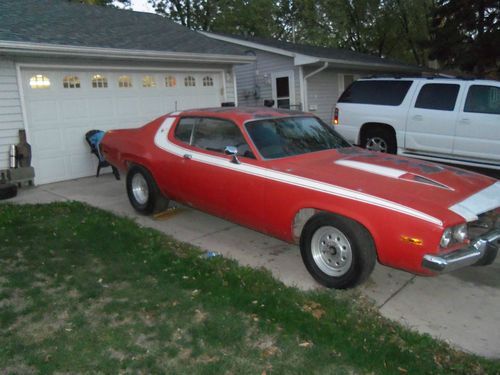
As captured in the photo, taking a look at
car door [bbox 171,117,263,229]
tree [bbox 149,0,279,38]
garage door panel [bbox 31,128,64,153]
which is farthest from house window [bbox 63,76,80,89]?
tree [bbox 149,0,279,38]

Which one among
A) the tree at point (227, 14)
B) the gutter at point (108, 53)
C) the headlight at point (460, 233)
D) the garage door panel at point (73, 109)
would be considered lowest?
the headlight at point (460, 233)

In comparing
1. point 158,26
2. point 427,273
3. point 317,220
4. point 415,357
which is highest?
point 158,26

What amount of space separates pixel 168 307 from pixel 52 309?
96cm

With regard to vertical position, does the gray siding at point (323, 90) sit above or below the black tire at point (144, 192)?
above

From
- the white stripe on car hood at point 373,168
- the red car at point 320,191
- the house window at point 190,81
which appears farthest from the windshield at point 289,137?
the house window at point 190,81

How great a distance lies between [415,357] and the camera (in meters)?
3.18

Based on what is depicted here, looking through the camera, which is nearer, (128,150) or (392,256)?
(392,256)

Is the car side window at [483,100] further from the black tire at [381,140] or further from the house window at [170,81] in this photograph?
the house window at [170,81]

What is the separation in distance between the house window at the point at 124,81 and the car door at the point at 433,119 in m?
5.97

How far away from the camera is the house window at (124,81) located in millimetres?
10164

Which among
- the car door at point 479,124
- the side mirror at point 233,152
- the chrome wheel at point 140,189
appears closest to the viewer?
the side mirror at point 233,152

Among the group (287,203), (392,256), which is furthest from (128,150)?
(392,256)

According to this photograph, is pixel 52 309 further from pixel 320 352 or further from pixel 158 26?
pixel 158 26

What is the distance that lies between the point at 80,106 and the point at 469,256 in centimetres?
813
